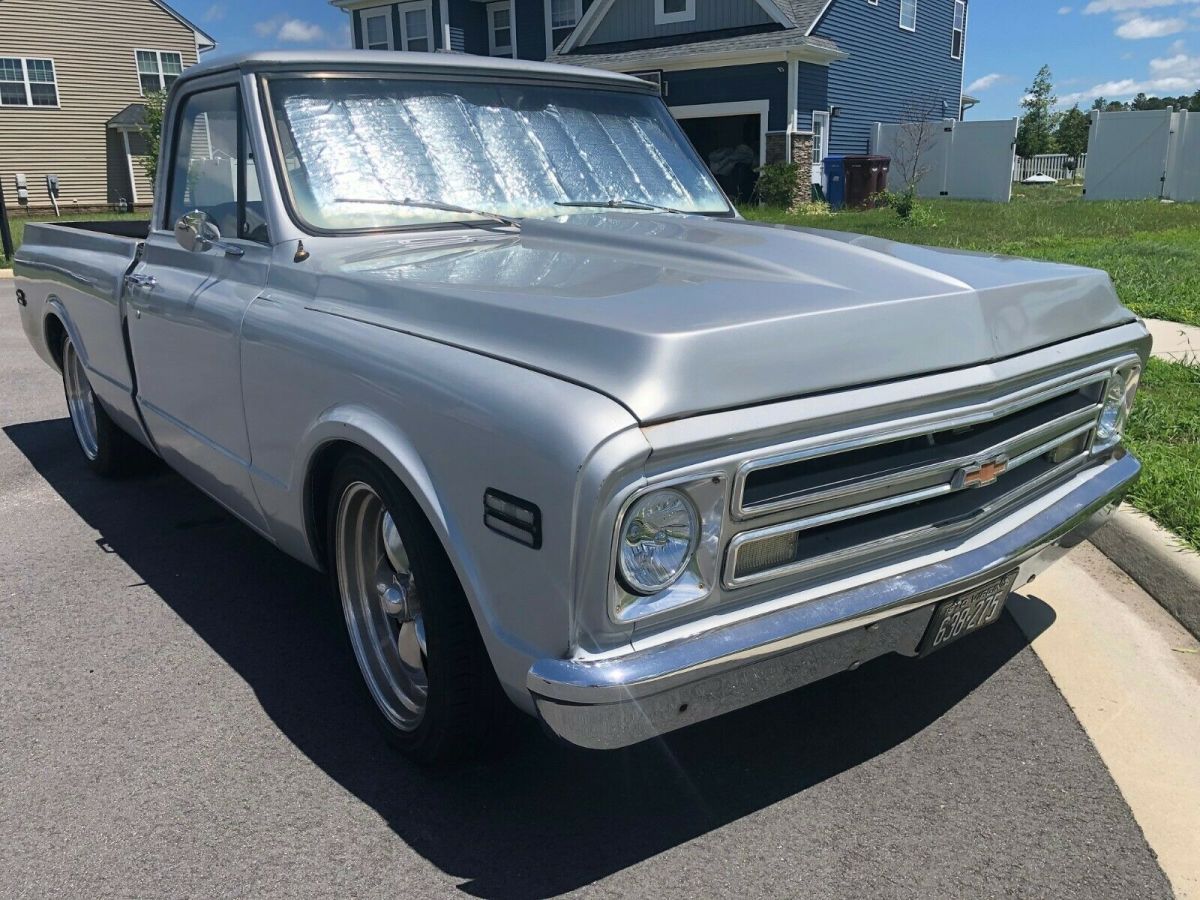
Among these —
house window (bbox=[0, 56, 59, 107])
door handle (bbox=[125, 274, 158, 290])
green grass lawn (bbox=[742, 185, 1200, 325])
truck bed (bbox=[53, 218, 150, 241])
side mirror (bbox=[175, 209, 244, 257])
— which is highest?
house window (bbox=[0, 56, 59, 107])

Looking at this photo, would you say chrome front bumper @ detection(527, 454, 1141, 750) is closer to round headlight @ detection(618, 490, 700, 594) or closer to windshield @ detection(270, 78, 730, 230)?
round headlight @ detection(618, 490, 700, 594)

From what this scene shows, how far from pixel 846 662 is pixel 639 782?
0.71 m

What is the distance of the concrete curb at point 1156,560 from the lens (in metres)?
3.56

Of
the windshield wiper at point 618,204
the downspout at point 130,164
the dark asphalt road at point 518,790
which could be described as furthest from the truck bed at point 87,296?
the downspout at point 130,164

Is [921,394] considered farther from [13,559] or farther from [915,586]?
[13,559]

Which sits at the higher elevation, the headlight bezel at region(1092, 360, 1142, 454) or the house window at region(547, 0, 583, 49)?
the house window at region(547, 0, 583, 49)

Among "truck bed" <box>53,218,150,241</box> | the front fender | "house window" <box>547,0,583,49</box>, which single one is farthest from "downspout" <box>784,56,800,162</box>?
the front fender

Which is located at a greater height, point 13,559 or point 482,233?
point 482,233

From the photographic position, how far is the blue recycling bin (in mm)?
23562

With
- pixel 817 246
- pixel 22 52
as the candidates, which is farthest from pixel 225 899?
pixel 22 52

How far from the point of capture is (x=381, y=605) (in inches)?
116

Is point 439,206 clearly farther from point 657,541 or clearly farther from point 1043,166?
point 1043,166

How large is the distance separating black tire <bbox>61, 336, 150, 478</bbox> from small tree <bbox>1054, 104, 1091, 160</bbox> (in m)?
47.3

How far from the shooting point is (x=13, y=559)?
433cm
